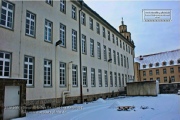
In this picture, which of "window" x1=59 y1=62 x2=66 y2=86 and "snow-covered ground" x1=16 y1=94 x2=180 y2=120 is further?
"window" x1=59 y1=62 x2=66 y2=86

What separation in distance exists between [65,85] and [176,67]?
53173mm

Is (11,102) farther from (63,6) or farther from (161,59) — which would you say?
(161,59)

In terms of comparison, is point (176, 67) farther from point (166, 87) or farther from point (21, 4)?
point (21, 4)

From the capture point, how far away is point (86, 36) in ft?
70.3

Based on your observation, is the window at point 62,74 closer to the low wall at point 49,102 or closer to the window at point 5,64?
the low wall at point 49,102

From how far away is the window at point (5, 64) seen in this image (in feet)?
35.7

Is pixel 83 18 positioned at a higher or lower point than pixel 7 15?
higher

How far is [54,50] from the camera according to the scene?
15492 millimetres

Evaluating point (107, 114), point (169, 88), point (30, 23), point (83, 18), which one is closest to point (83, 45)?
point (83, 18)

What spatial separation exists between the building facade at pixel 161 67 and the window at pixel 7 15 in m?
50.4

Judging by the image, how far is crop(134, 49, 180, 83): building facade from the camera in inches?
2398

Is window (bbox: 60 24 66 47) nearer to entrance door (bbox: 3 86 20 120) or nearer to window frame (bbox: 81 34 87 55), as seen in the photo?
window frame (bbox: 81 34 87 55)

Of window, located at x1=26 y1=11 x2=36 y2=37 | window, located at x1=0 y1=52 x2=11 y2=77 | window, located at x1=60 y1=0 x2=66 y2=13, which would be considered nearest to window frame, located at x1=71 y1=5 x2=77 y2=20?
window, located at x1=60 y1=0 x2=66 y2=13

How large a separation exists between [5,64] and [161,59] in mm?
62171
